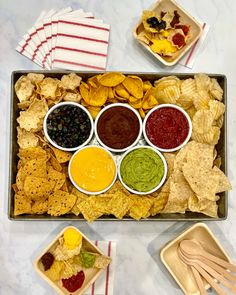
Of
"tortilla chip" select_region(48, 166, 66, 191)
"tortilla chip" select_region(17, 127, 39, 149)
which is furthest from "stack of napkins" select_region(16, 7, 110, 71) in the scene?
"tortilla chip" select_region(48, 166, 66, 191)

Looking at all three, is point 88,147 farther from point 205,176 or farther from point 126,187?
point 205,176

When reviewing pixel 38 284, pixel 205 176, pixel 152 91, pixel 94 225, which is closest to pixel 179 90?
pixel 152 91

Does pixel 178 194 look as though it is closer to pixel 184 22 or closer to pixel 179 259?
pixel 179 259

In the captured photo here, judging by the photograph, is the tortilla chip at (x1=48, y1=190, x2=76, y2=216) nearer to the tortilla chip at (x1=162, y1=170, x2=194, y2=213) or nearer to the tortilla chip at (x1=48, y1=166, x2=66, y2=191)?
the tortilla chip at (x1=48, y1=166, x2=66, y2=191)

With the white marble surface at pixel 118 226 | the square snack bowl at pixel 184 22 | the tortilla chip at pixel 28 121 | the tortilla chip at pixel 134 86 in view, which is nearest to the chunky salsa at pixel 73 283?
the white marble surface at pixel 118 226

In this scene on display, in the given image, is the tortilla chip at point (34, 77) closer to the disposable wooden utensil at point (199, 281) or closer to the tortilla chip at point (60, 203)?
the tortilla chip at point (60, 203)
